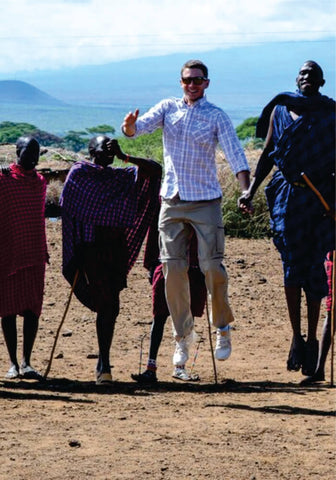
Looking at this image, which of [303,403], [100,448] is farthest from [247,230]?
[100,448]

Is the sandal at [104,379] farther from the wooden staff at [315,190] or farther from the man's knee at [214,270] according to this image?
the wooden staff at [315,190]

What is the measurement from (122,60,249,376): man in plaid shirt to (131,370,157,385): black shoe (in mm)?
661

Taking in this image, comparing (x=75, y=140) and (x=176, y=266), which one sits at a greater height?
(x=75, y=140)

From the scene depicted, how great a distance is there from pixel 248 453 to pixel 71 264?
257 cm

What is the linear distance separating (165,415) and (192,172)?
160 cm

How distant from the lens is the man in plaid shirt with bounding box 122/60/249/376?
8281 millimetres

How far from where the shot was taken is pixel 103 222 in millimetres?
8836

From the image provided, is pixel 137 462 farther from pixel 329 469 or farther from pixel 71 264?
pixel 71 264

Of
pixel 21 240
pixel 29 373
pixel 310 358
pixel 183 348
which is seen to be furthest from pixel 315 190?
pixel 29 373

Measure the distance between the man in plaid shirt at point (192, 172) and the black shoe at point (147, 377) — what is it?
66 centimetres

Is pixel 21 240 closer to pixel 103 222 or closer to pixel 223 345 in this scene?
pixel 103 222

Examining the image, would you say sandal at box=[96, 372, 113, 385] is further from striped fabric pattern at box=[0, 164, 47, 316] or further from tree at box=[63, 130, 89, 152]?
tree at box=[63, 130, 89, 152]

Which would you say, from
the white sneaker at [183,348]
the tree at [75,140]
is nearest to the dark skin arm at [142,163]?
the white sneaker at [183,348]

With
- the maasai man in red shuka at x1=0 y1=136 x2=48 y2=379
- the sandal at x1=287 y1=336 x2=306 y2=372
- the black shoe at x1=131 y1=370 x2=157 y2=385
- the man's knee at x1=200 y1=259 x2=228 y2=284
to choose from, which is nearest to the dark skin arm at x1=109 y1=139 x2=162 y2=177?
the maasai man in red shuka at x1=0 y1=136 x2=48 y2=379
